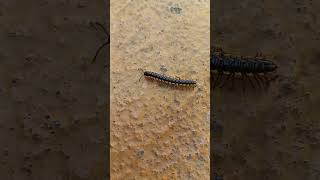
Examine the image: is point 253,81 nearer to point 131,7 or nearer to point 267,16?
point 267,16

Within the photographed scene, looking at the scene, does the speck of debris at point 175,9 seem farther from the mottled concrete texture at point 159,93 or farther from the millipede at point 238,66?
the millipede at point 238,66

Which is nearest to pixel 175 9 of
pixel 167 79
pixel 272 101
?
pixel 167 79
